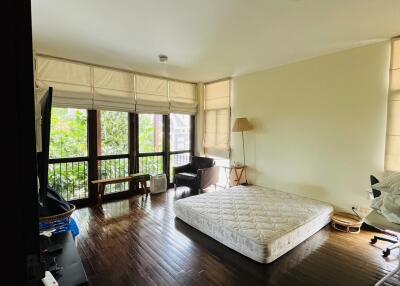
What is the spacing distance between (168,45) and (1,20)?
2.94 m

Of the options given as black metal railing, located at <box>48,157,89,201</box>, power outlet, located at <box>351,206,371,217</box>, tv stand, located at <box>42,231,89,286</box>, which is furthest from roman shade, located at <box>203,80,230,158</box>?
tv stand, located at <box>42,231,89,286</box>

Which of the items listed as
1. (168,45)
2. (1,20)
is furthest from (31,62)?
(168,45)

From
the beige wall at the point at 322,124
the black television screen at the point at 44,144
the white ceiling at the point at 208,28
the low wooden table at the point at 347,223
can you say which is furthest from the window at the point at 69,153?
the low wooden table at the point at 347,223

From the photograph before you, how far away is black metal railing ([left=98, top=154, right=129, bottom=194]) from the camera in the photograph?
4499 mm

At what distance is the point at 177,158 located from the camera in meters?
5.75

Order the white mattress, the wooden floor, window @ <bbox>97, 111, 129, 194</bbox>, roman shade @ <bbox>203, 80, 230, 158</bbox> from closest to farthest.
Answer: the wooden floor < the white mattress < window @ <bbox>97, 111, 129, 194</bbox> < roman shade @ <bbox>203, 80, 230, 158</bbox>

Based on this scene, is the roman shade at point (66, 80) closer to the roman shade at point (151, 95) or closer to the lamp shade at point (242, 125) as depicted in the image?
the roman shade at point (151, 95)

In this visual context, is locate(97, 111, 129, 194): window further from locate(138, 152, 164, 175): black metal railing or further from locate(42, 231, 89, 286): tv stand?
locate(42, 231, 89, 286): tv stand

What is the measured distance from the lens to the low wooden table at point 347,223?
3084 millimetres

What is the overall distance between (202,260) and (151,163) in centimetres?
319

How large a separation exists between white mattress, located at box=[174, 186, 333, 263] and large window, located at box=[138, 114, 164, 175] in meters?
1.95

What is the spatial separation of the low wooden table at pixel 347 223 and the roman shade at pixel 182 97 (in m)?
3.93

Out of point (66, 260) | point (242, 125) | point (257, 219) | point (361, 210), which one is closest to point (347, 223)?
point (361, 210)

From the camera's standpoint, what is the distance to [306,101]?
12.6 ft
